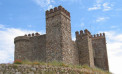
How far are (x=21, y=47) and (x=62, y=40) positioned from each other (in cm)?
590

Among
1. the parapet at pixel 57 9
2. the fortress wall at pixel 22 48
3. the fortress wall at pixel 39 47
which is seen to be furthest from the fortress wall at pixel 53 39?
the fortress wall at pixel 22 48

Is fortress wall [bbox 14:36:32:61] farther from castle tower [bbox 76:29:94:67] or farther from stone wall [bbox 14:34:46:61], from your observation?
castle tower [bbox 76:29:94:67]

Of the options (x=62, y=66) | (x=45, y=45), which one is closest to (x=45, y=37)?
(x=45, y=45)

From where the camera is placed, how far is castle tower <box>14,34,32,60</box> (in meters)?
22.0

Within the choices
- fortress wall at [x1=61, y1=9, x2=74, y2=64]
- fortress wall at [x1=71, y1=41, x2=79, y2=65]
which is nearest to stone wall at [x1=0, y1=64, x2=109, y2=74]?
fortress wall at [x1=61, y1=9, x2=74, y2=64]

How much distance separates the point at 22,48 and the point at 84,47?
815cm

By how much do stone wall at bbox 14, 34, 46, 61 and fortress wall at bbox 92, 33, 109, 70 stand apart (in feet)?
35.8

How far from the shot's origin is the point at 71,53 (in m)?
21.1

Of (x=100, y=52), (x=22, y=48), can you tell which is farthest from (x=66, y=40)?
(x=100, y=52)

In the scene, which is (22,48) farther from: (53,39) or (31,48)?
(53,39)

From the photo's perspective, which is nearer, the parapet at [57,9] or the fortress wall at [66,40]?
the fortress wall at [66,40]

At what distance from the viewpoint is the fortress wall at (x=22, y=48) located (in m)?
22.0

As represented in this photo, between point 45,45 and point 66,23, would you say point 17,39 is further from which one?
point 66,23

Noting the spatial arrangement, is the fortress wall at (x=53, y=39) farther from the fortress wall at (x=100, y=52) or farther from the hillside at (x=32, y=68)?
the fortress wall at (x=100, y=52)
